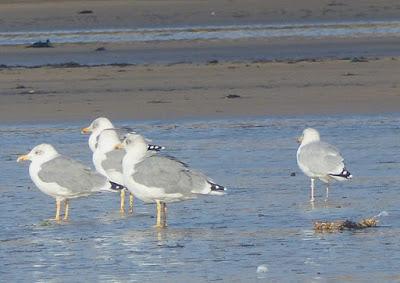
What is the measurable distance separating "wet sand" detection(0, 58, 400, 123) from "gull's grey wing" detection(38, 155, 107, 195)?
20.6 feet

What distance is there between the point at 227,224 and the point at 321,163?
5.72 ft

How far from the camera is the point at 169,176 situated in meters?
10.6


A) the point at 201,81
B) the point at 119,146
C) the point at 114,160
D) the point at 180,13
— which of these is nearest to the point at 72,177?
the point at 119,146

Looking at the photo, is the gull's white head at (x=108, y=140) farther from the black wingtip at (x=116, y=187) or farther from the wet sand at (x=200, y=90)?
the wet sand at (x=200, y=90)

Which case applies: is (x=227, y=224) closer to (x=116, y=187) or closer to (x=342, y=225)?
(x=342, y=225)

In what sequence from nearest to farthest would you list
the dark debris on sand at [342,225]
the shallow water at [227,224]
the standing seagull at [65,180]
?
the shallow water at [227,224]
the dark debris on sand at [342,225]
the standing seagull at [65,180]

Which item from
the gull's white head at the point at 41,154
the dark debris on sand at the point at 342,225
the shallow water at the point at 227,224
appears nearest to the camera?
the shallow water at the point at 227,224

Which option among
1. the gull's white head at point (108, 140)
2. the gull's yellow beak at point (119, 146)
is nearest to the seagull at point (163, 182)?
the gull's yellow beak at point (119, 146)

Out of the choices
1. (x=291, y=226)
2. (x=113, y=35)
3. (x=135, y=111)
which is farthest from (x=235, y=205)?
(x=113, y=35)

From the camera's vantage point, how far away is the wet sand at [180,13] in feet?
116

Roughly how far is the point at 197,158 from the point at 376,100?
5.28 metres

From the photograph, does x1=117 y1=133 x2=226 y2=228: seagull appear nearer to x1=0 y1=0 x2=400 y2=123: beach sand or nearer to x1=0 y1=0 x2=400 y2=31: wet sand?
x1=0 y1=0 x2=400 y2=123: beach sand

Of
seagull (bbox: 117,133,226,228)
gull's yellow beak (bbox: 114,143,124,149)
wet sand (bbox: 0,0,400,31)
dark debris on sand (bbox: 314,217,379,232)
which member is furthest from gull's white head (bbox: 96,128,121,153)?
wet sand (bbox: 0,0,400,31)

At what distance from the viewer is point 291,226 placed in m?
10.2
